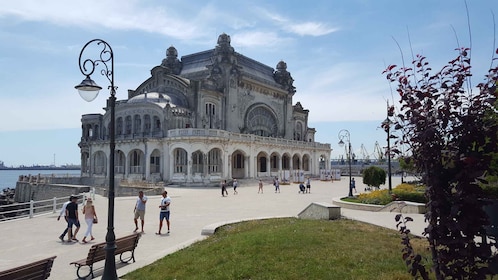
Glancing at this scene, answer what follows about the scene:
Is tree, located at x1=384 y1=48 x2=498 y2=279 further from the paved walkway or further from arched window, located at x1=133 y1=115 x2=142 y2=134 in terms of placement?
arched window, located at x1=133 y1=115 x2=142 y2=134

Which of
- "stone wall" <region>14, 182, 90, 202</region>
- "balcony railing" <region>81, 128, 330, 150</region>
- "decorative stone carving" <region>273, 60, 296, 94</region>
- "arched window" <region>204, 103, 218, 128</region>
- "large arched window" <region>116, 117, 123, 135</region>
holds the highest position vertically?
"decorative stone carving" <region>273, 60, 296, 94</region>

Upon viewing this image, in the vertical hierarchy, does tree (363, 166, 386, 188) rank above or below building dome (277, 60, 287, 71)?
below

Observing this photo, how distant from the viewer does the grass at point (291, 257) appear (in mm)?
8125

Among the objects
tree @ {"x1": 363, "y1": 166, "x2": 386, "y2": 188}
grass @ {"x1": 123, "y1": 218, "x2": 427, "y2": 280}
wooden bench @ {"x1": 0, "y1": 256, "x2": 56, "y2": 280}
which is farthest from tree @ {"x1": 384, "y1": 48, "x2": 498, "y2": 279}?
tree @ {"x1": 363, "y1": 166, "x2": 386, "y2": 188}

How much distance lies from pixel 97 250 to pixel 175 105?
46.2m

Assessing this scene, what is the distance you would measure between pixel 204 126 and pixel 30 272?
48544 mm

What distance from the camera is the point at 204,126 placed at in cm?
5625

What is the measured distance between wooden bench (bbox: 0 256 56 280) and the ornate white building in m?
39.4

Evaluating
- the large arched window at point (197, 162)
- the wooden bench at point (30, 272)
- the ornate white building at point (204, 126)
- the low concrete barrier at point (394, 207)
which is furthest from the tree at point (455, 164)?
the large arched window at point (197, 162)

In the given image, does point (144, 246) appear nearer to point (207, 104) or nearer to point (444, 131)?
point (444, 131)

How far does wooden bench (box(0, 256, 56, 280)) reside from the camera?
746 cm

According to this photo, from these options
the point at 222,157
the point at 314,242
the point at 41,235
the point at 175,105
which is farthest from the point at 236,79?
the point at 314,242

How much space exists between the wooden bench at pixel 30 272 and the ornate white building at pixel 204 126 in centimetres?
3937

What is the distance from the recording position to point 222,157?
165 feet
